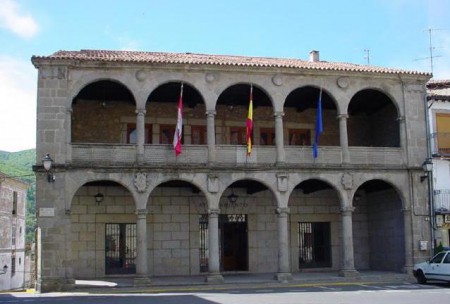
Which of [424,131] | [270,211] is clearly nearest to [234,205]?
[270,211]

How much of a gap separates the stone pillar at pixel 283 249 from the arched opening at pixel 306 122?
15.5 ft

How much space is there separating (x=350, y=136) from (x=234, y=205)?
21.1 feet

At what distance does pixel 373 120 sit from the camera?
94.9 feet

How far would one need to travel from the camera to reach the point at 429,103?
1030 inches

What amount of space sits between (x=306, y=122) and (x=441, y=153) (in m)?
Answer: 5.86

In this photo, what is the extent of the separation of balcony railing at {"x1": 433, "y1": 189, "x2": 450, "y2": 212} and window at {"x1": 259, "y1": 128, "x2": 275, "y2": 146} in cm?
704

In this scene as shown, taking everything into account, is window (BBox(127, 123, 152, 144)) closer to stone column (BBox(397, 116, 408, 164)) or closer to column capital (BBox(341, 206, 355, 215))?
column capital (BBox(341, 206, 355, 215))

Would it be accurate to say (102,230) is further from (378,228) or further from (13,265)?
(13,265)

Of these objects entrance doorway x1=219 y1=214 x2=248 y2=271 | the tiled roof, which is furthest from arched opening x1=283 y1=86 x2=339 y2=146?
entrance doorway x1=219 y1=214 x2=248 y2=271

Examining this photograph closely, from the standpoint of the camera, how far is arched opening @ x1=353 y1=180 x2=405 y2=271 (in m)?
26.0

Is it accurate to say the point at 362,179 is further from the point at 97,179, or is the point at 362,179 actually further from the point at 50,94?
the point at 50,94

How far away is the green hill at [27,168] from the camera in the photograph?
77.7 m

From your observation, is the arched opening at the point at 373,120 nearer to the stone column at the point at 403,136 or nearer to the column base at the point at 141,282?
the stone column at the point at 403,136

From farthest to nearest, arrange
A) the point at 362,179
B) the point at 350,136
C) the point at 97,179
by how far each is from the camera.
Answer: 1. the point at 350,136
2. the point at 362,179
3. the point at 97,179
